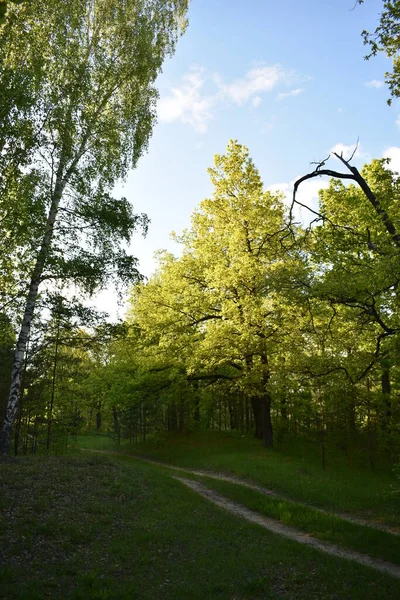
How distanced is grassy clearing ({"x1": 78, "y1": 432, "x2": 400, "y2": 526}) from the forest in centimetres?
14

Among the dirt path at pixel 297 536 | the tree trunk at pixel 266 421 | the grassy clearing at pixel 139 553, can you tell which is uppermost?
the tree trunk at pixel 266 421

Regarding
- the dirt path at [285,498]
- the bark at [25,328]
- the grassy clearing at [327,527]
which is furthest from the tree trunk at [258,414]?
the bark at [25,328]

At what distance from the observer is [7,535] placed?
770 cm

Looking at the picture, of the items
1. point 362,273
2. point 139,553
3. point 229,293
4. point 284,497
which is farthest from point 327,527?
point 229,293

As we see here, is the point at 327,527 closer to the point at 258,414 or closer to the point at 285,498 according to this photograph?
the point at 285,498

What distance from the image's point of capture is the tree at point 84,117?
13852 mm

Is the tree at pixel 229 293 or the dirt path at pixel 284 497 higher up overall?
the tree at pixel 229 293

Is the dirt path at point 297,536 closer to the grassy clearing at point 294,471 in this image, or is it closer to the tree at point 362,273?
the grassy clearing at point 294,471

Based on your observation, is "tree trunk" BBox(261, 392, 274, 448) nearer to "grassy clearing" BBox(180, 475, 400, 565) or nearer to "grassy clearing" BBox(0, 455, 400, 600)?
"grassy clearing" BBox(180, 475, 400, 565)

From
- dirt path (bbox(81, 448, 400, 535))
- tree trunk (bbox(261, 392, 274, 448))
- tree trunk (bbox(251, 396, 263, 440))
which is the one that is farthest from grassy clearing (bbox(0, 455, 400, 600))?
tree trunk (bbox(251, 396, 263, 440))

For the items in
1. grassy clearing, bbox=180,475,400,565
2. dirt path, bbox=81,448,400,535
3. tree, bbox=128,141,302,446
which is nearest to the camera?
grassy clearing, bbox=180,475,400,565

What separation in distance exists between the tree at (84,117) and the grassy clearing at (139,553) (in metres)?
4.40

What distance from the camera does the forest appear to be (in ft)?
33.5

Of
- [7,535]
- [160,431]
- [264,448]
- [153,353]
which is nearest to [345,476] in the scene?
[264,448]
